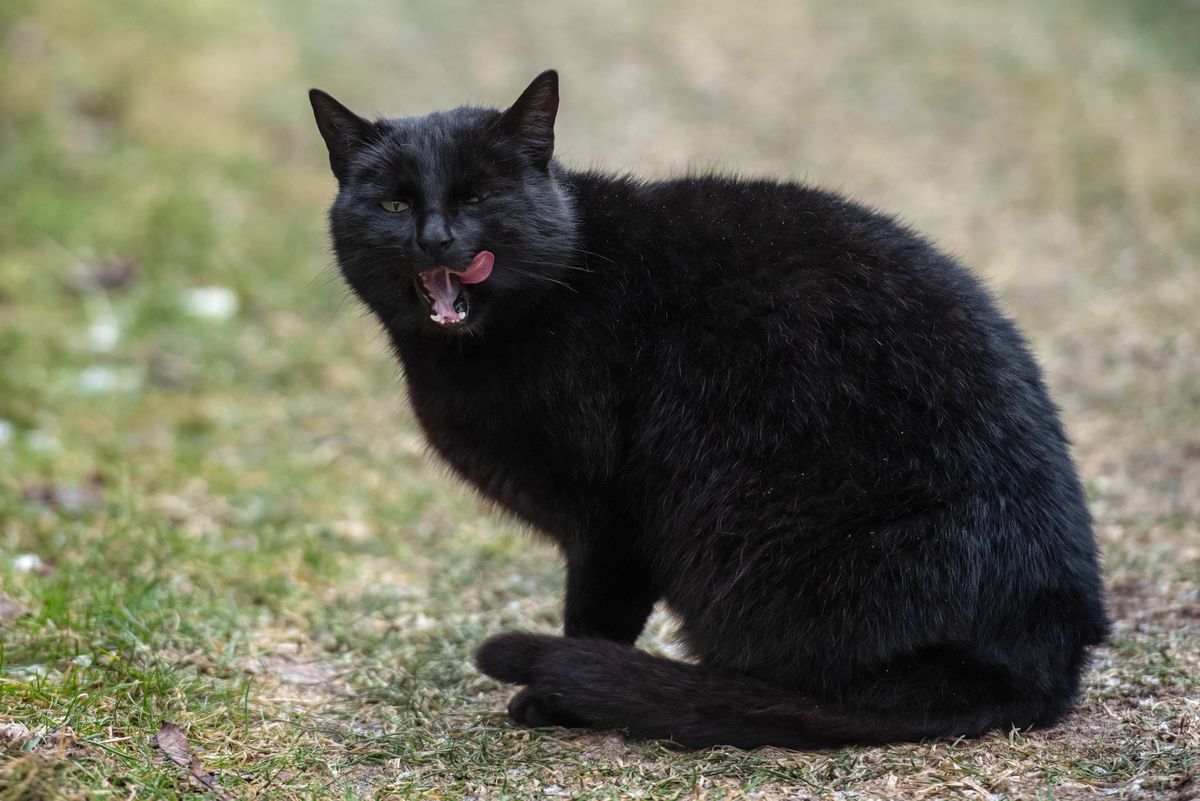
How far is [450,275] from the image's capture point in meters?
2.79

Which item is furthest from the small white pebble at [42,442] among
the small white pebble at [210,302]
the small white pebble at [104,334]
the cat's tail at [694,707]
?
the cat's tail at [694,707]

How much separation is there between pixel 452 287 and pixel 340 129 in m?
0.54

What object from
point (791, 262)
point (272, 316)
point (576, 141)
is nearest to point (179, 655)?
point (791, 262)

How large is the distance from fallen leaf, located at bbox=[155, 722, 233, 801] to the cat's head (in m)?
1.09

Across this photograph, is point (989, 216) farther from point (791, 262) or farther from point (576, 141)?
point (791, 262)

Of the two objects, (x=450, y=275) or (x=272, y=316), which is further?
Answer: (x=272, y=316)

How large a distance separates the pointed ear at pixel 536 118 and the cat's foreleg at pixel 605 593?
991 millimetres

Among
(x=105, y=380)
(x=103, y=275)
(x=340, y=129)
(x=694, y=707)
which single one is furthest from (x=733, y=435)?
(x=103, y=275)

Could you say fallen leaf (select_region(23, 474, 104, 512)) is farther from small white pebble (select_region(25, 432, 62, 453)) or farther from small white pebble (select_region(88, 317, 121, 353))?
small white pebble (select_region(88, 317, 121, 353))

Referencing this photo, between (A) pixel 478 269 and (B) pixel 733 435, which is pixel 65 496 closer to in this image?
(A) pixel 478 269

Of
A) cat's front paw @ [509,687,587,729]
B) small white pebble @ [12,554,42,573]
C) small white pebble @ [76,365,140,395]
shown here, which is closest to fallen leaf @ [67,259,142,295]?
small white pebble @ [76,365,140,395]

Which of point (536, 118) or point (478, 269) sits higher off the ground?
point (536, 118)

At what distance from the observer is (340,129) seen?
296cm

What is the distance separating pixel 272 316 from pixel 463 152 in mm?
4014
